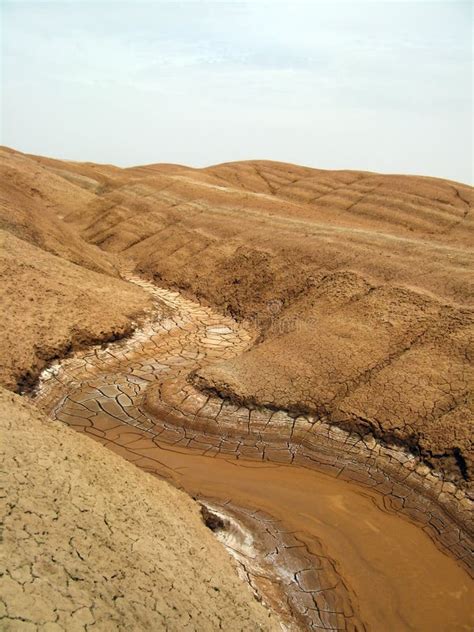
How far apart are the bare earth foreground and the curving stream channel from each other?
0.02 meters

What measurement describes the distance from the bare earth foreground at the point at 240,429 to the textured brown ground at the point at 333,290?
0.13 feet

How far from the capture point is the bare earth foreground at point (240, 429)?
141 inches

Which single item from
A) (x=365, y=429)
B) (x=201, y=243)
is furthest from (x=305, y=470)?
(x=201, y=243)

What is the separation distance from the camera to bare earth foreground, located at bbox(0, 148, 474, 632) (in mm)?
3582

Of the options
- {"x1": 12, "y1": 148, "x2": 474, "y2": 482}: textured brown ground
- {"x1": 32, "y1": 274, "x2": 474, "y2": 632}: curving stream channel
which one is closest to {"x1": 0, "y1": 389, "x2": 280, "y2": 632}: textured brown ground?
{"x1": 32, "y1": 274, "x2": 474, "y2": 632}: curving stream channel

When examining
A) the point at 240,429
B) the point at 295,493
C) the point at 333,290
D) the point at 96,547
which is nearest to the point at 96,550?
the point at 96,547

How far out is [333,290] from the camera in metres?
9.02

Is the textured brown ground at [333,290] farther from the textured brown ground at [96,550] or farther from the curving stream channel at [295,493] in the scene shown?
the textured brown ground at [96,550]

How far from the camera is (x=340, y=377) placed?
23.2 feet

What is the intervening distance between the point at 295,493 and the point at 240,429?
1.14m

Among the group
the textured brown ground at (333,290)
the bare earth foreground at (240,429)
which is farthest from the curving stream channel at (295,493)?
the textured brown ground at (333,290)

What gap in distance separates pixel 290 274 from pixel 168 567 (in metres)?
7.17

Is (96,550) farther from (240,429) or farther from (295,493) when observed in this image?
(240,429)

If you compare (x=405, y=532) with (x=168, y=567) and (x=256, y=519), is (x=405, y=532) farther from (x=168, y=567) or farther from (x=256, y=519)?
(x=168, y=567)
